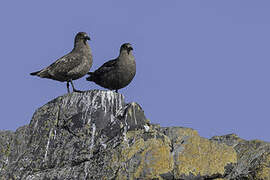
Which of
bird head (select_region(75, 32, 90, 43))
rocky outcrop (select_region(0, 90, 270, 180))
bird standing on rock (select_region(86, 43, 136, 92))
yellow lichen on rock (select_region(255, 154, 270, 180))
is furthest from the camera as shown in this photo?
bird standing on rock (select_region(86, 43, 136, 92))

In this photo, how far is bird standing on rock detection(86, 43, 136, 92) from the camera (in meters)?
14.8

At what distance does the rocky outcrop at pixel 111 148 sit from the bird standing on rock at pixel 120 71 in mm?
3735

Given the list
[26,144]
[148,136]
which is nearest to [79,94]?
[26,144]

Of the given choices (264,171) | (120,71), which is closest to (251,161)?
(264,171)

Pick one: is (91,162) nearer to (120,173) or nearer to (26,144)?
(120,173)

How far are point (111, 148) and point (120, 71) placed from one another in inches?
217

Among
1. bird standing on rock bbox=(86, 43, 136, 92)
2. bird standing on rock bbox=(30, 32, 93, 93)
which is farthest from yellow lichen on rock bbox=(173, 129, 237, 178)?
bird standing on rock bbox=(86, 43, 136, 92)

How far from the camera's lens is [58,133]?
10422mm

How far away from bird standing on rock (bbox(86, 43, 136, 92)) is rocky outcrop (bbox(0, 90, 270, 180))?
12.3 ft

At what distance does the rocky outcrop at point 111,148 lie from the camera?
9.21 metres

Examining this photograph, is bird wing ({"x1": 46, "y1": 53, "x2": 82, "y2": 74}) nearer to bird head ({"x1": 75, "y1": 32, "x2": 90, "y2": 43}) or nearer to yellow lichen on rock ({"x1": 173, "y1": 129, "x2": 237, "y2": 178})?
bird head ({"x1": 75, "y1": 32, "x2": 90, "y2": 43})

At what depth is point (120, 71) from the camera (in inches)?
583

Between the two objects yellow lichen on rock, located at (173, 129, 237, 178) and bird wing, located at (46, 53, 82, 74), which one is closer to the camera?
yellow lichen on rock, located at (173, 129, 237, 178)

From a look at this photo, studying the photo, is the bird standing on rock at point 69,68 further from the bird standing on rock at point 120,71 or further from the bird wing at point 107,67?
the bird wing at point 107,67
